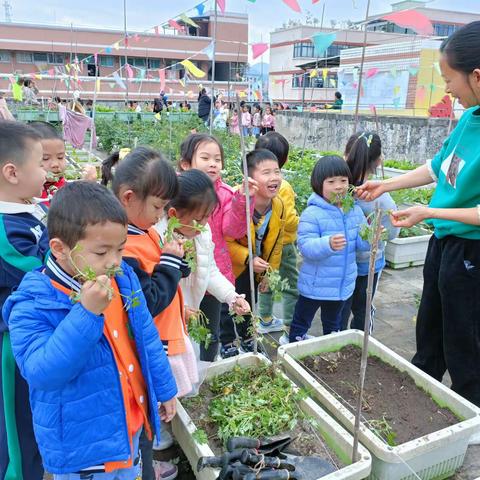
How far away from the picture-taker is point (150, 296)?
1539 mm

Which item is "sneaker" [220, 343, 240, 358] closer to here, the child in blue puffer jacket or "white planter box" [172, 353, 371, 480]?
the child in blue puffer jacket

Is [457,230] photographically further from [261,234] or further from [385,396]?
[261,234]

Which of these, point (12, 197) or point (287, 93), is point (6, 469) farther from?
point (287, 93)

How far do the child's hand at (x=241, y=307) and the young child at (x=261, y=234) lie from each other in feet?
1.42

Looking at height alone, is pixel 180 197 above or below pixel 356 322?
above

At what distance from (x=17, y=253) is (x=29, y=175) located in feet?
1.08

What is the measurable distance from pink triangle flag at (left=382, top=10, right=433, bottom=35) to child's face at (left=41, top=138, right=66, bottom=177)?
10.2 feet

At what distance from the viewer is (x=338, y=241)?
249cm

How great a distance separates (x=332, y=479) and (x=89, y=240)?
1.26 meters

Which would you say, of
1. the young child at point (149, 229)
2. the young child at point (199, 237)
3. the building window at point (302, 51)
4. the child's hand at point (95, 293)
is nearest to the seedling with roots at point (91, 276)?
the child's hand at point (95, 293)

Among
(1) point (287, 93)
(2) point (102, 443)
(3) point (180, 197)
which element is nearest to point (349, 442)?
(2) point (102, 443)

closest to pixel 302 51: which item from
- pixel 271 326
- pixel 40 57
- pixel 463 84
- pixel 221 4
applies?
pixel 40 57

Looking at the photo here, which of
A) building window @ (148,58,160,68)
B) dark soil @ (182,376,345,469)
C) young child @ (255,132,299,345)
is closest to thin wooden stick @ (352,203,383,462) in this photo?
dark soil @ (182,376,345,469)

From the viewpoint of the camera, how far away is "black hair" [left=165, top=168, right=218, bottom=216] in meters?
1.82
